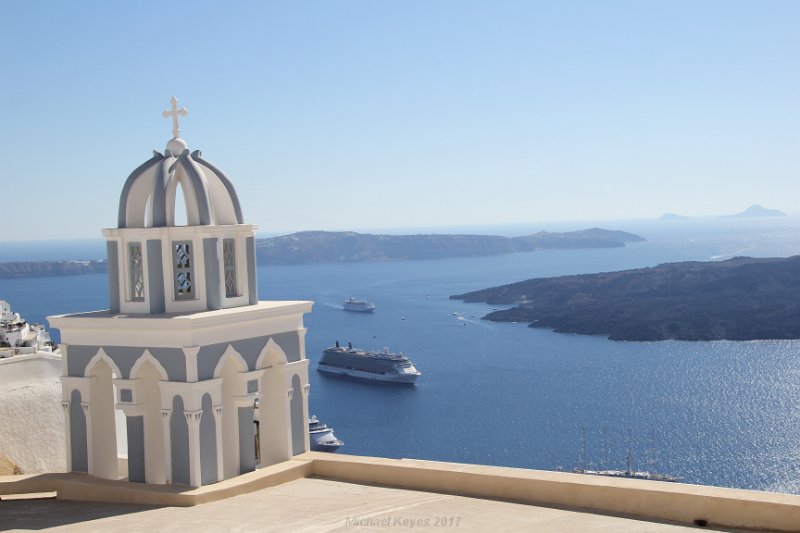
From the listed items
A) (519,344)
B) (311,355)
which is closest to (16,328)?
(311,355)

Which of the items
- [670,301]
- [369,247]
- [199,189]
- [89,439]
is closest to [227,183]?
[199,189]

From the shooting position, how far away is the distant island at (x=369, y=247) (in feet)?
500

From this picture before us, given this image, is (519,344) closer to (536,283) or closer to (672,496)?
(536,283)

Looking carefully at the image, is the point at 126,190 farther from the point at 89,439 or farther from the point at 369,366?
the point at 369,366

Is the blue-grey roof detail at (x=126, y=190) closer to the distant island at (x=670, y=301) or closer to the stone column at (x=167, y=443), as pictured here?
the stone column at (x=167, y=443)

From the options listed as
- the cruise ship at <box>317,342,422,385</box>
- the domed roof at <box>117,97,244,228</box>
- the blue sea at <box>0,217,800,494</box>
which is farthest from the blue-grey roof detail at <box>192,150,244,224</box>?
the cruise ship at <box>317,342,422,385</box>

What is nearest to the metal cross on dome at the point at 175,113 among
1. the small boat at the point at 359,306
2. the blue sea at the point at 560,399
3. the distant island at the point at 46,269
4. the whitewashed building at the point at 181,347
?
the whitewashed building at the point at 181,347

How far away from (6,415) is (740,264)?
292ft

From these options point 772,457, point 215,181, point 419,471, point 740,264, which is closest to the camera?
point 419,471

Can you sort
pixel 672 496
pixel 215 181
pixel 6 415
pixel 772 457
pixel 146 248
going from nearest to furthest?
1. pixel 672 496
2. pixel 146 248
3. pixel 215 181
4. pixel 6 415
5. pixel 772 457

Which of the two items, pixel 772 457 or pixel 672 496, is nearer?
pixel 672 496

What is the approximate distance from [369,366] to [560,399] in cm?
1194

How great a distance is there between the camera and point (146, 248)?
15.3 feet

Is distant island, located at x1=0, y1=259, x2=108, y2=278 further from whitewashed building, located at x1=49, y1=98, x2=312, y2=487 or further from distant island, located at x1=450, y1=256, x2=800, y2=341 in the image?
whitewashed building, located at x1=49, y1=98, x2=312, y2=487
